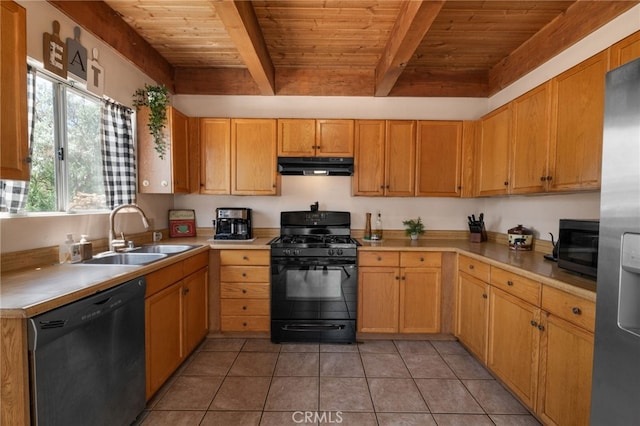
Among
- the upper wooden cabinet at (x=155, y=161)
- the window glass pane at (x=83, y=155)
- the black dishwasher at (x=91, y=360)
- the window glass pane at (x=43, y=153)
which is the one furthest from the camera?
the upper wooden cabinet at (x=155, y=161)

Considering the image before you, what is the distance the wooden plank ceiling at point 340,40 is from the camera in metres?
2.02

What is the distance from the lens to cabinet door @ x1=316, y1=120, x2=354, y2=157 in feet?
9.50

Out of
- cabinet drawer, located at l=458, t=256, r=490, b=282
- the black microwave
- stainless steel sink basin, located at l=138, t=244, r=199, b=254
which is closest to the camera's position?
the black microwave

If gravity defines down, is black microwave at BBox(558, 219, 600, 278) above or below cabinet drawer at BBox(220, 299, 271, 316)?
above

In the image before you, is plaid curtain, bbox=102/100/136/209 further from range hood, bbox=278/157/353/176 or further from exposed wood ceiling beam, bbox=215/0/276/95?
range hood, bbox=278/157/353/176

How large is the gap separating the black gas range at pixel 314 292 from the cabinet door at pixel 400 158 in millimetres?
841

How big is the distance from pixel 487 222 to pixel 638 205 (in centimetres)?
238

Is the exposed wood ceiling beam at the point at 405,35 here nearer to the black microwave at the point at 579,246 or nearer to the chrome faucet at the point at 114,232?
the black microwave at the point at 579,246

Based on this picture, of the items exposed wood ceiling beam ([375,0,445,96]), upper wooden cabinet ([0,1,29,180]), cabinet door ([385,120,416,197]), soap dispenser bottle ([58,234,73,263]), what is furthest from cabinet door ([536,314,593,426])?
soap dispenser bottle ([58,234,73,263])

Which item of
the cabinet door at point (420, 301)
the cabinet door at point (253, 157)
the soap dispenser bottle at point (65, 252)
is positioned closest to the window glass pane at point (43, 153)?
the soap dispenser bottle at point (65, 252)

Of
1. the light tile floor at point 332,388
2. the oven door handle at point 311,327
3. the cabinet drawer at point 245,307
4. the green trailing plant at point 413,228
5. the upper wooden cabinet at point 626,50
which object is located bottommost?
the light tile floor at point 332,388

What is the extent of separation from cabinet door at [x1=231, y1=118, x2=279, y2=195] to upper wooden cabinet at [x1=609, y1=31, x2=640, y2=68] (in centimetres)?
249

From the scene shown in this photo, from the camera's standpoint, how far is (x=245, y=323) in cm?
266

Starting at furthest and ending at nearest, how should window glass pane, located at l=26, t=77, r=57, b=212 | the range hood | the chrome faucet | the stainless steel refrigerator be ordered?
the range hood → the chrome faucet → window glass pane, located at l=26, t=77, r=57, b=212 → the stainless steel refrigerator
